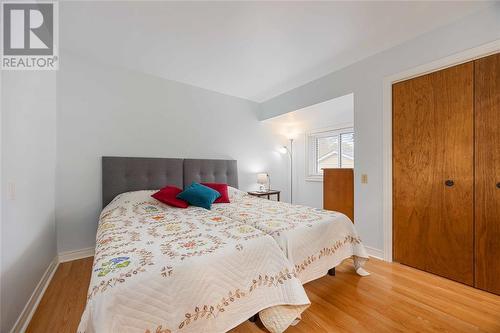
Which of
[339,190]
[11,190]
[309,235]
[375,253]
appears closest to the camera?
[11,190]

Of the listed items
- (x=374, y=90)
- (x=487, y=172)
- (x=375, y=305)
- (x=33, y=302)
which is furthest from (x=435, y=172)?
(x=33, y=302)

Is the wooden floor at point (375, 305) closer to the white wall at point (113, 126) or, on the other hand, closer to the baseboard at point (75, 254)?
the baseboard at point (75, 254)

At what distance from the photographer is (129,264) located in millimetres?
1047

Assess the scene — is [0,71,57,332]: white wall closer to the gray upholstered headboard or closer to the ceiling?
the gray upholstered headboard

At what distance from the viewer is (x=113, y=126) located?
270cm

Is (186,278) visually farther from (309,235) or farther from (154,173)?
(154,173)

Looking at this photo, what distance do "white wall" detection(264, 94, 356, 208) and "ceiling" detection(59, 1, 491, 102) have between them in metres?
0.79

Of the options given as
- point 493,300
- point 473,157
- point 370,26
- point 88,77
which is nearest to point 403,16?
point 370,26

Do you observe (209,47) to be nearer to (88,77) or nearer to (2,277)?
(88,77)

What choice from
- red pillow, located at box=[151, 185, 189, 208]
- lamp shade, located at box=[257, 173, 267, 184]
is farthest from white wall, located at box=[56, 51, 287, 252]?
red pillow, located at box=[151, 185, 189, 208]

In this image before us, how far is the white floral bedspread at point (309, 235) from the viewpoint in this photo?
5.21ft

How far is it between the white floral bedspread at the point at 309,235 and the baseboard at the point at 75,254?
1739 mm

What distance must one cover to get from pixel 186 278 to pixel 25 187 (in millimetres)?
1441

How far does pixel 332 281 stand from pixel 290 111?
2.55 metres
